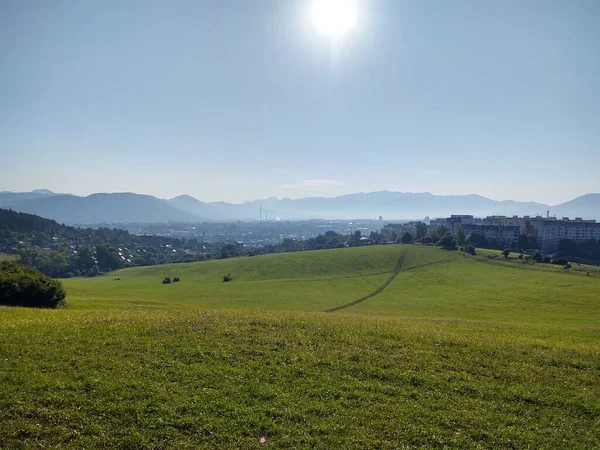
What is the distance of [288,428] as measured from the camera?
10.1 metres

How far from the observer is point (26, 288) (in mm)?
Result: 33438

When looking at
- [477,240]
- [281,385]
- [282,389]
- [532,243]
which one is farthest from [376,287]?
[532,243]

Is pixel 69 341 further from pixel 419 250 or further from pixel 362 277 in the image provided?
pixel 419 250

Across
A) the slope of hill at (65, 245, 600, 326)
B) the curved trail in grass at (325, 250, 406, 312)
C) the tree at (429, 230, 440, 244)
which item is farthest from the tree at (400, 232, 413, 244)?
the curved trail in grass at (325, 250, 406, 312)

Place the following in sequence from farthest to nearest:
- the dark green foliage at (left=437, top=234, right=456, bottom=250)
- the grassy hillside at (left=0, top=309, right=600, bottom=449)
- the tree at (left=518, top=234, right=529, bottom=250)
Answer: the tree at (left=518, top=234, right=529, bottom=250), the dark green foliage at (left=437, top=234, right=456, bottom=250), the grassy hillside at (left=0, top=309, right=600, bottom=449)

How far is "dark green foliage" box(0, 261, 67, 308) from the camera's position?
32.5m

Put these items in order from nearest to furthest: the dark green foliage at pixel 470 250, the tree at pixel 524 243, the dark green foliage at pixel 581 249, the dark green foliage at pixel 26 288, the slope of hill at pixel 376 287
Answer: the dark green foliage at pixel 26 288 → the slope of hill at pixel 376 287 → the dark green foliage at pixel 470 250 → the dark green foliage at pixel 581 249 → the tree at pixel 524 243

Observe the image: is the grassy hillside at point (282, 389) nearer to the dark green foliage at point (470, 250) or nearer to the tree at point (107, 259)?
the dark green foliage at point (470, 250)

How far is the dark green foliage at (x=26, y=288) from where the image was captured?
1281 inches

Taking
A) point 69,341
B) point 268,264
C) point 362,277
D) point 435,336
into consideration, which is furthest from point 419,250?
point 69,341

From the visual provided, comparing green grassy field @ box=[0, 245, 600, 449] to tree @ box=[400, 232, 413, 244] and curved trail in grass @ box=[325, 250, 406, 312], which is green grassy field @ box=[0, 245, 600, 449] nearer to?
curved trail in grass @ box=[325, 250, 406, 312]

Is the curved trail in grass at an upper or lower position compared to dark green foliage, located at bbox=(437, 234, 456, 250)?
lower

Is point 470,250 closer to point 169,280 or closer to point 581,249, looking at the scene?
point 581,249

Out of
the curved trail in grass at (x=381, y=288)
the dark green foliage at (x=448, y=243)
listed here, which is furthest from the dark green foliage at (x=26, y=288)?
the dark green foliage at (x=448, y=243)
